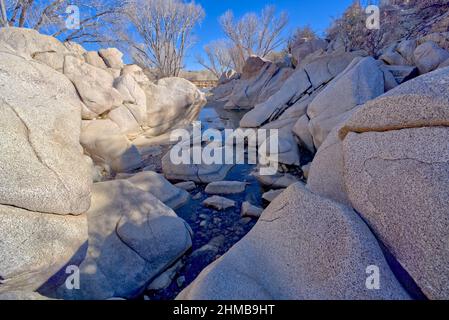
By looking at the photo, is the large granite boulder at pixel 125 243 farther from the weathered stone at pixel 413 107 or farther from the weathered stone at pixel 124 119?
the weathered stone at pixel 124 119

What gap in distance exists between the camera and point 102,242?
2227 millimetres

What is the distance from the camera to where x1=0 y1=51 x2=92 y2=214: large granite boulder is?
1.70 m

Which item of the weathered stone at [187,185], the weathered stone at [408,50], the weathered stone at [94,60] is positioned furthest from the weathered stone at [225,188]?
the weathered stone at [94,60]

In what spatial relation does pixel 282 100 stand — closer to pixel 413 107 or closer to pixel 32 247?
pixel 413 107

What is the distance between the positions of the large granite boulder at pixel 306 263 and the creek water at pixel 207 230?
0.88m

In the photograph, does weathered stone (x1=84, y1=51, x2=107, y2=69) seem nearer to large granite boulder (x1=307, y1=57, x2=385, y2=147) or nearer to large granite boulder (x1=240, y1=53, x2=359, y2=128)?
large granite boulder (x1=240, y1=53, x2=359, y2=128)

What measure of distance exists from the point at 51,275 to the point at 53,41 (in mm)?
7538

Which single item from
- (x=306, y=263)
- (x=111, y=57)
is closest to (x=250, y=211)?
(x=306, y=263)

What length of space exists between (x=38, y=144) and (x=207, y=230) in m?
2.09

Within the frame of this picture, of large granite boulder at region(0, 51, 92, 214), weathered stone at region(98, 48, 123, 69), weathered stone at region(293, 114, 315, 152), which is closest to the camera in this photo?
large granite boulder at region(0, 51, 92, 214)

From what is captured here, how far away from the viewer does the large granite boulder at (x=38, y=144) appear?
170 centimetres

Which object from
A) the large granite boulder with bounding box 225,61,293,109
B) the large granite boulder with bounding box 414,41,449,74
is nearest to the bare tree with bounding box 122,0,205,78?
the large granite boulder with bounding box 225,61,293,109

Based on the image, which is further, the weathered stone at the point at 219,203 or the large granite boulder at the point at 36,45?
the large granite boulder at the point at 36,45

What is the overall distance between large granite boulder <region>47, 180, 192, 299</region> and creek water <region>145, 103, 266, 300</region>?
166mm
